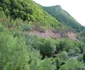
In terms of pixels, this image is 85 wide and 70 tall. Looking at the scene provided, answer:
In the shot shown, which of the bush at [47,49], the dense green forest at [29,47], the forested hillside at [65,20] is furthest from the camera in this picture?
the forested hillside at [65,20]

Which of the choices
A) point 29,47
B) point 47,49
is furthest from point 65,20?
point 29,47

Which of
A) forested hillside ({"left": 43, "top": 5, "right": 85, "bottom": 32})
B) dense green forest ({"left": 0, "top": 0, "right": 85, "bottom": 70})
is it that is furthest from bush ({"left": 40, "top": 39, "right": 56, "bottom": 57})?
forested hillside ({"left": 43, "top": 5, "right": 85, "bottom": 32})

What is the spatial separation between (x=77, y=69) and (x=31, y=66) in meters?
10.7

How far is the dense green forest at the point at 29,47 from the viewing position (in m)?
25.0

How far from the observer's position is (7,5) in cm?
9144

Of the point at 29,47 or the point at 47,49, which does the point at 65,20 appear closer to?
the point at 47,49

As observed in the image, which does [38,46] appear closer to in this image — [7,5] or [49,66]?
[49,66]

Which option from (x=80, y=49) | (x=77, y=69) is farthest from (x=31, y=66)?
(x=80, y=49)

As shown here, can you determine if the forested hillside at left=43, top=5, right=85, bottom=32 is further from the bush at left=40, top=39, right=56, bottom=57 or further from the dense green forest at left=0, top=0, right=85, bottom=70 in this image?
the bush at left=40, top=39, right=56, bottom=57

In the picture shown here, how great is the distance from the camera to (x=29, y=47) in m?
50.0

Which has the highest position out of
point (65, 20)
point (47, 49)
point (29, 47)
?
point (29, 47)

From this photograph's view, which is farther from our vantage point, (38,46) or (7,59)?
(38,46)

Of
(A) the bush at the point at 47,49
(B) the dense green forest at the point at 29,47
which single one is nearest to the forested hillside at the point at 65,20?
(B) the dense green forest at the point at 29,47

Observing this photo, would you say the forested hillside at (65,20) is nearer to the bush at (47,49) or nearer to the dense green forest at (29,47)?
the dense green forest at (29,47)
